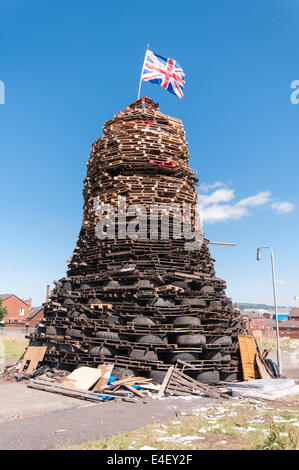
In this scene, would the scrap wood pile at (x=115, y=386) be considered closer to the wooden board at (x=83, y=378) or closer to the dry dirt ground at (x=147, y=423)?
the wooden board at (x=83, y=378)

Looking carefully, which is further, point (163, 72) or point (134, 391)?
point (163, 72)

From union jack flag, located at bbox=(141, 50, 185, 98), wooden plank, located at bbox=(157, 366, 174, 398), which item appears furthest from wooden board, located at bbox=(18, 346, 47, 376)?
union jack flag, located at bbox=(141, 50, 185, 98)

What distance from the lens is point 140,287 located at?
1697 cm

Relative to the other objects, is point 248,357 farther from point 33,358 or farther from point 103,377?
point 33,358

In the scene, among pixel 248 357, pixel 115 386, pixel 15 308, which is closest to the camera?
pixel 115 386

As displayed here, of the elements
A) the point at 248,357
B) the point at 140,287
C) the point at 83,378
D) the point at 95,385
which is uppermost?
the point at 140,287

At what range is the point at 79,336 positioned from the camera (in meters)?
17.2

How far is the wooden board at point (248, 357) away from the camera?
17.0m

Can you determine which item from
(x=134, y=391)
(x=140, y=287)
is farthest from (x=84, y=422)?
(x=140, y=287)

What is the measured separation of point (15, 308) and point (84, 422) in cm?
7958

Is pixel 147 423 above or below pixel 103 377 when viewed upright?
below

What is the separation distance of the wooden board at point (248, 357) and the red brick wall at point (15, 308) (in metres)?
72.0
